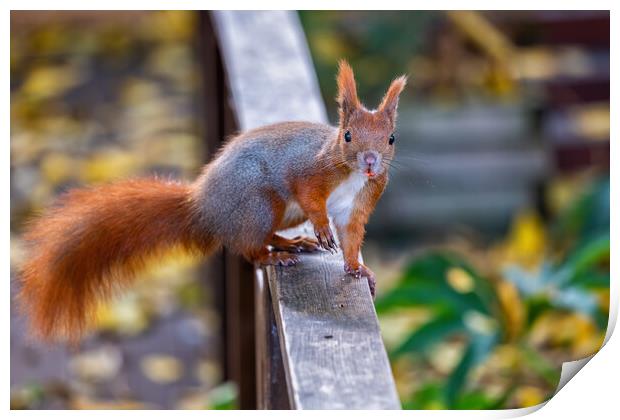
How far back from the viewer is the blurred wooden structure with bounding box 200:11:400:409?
0.81 metres

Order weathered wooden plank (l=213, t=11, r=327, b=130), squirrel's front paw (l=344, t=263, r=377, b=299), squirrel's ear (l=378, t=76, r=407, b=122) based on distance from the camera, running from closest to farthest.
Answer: squirrel's front paw (l=344, t=263, r=377, b=299) < squirrel's ear (l=378, t=76, r=407, b=122) < weathered wooden plank (l=213, t=11, r=327, b=130)

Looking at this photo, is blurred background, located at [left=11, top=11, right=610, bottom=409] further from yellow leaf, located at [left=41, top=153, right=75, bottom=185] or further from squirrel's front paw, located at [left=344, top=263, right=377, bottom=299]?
squirrel's front paw, located at [left=344, top=263, right=377, bottom=299]

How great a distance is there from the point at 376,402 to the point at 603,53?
2.35 m

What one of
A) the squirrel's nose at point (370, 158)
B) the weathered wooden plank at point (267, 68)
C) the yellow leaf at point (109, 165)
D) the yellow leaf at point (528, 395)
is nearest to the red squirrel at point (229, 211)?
the squirrel's nose at point (370, 158)

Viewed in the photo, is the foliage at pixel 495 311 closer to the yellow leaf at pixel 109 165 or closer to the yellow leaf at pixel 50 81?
the yellow leaf at pixel 109 165

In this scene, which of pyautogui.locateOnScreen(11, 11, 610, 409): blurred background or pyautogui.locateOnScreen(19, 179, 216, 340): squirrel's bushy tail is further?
pyautogui.locateOnScreen(11, 11, 610, 409): blurred background

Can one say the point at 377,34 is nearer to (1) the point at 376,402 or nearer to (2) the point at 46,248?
(2) the point at 46,248

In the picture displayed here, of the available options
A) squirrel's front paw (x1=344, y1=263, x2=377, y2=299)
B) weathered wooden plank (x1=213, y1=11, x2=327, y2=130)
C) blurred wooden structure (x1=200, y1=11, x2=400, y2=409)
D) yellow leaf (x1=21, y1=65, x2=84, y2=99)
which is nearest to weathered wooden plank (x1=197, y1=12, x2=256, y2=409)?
blurred wooden structure (x1=200, y1=11, x2=400, y2=409)

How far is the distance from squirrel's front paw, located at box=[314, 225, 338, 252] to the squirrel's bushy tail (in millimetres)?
179

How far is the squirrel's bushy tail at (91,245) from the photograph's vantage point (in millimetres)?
1292

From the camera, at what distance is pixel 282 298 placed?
1019 mm

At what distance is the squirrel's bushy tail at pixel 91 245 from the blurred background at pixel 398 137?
0.89 m

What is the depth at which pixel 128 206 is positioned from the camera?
131cm

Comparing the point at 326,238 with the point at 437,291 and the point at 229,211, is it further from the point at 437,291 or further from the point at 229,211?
the point at 437,291
